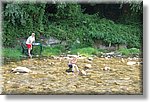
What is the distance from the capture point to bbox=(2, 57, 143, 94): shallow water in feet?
8.10

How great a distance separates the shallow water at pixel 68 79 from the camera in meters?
2.47

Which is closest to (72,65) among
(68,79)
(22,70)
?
(68,79)

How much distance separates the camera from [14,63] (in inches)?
97.7

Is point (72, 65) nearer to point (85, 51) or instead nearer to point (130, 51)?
point (85, 51)

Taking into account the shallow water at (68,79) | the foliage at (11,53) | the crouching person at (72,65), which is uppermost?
the foliage at (11,53)

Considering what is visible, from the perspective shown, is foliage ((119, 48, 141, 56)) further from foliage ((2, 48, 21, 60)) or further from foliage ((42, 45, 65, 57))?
foliage ((2, 48, 21, 60))

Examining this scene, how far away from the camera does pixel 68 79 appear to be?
248cm

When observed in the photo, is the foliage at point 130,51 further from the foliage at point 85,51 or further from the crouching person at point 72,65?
the crouching person at point 72,65

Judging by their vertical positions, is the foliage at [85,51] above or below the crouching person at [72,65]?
above

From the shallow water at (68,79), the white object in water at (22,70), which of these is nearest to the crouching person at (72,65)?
the shallow water at (68,79)

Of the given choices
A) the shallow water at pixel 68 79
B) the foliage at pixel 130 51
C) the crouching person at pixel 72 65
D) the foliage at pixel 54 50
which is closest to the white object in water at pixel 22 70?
the shallow water at pixel 68 79

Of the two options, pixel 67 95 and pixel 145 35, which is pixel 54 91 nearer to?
pixel 67 95

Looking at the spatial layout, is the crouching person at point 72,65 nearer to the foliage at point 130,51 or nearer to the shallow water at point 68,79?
the shallow water at point 68,79

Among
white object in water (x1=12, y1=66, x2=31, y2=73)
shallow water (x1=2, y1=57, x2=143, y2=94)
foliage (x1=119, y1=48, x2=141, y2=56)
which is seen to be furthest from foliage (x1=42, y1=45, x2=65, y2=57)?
foliage (x1=119, y1=48, x2=141, y2=56)
